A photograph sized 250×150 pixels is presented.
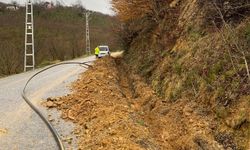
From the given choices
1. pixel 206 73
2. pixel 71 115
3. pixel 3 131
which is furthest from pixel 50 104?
pixel 206 73

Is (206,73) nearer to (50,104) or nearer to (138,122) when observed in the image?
(138,122)

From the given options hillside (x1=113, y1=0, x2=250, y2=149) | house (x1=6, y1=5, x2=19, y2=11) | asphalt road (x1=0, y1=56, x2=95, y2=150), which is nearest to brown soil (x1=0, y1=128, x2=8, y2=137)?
asphalt road (x1=0, y1=56, x2=95, y2=150)

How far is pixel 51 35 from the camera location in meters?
86.9

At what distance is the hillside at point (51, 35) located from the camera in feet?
161

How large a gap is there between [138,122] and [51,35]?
76899 millimetres

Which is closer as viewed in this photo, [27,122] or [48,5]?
[27,122]

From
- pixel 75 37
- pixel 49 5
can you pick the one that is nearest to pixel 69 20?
pixel 49 5

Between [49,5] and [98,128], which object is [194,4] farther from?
[49,5]

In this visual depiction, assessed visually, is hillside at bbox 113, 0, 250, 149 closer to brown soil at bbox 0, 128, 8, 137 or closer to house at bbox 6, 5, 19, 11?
brown soil at bbox 0, 128, 8, 137

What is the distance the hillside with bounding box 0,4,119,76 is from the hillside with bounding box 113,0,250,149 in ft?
64.4

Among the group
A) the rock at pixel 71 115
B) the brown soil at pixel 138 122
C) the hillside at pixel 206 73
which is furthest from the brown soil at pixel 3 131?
the hillside at pixel 206 73

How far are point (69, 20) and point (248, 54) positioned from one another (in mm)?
111104

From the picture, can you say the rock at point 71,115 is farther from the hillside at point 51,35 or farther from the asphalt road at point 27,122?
the hillside at point 51,35

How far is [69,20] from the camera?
120 meters
